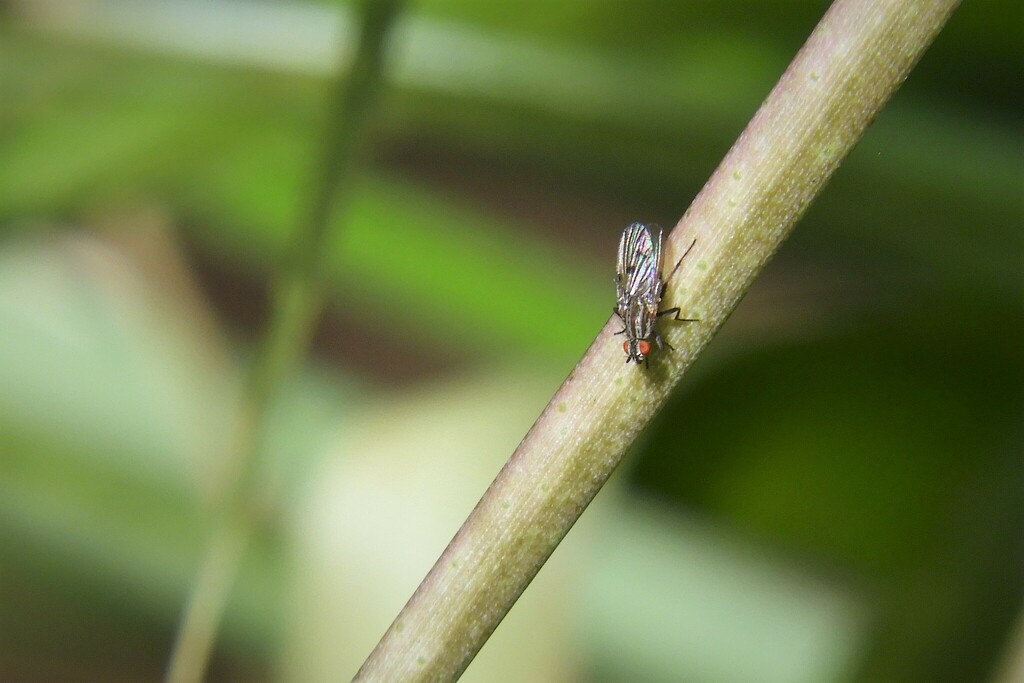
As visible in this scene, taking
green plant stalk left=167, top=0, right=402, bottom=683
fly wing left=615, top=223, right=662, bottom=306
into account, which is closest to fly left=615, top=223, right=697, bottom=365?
fly wing left=615, top=223, right=662, bottom=306

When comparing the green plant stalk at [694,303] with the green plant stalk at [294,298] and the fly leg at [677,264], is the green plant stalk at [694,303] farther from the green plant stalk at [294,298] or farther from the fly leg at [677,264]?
the green plant stalk at [294,298]

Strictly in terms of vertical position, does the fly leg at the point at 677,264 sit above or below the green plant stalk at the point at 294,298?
below

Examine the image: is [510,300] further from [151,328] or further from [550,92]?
[151,328]

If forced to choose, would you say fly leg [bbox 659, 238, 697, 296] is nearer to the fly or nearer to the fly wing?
the fly

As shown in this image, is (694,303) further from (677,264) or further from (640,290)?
(640,290)

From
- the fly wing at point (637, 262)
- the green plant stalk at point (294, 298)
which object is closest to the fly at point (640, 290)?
the fly wing at point (637, 262)

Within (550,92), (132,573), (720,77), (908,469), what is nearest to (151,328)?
(132,573)
